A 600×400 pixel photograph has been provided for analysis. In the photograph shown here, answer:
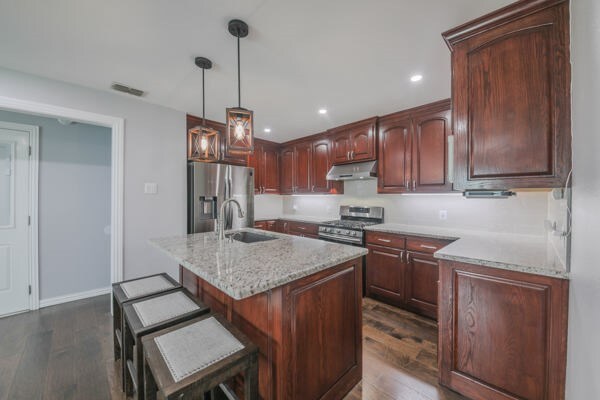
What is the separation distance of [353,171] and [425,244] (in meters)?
1.37

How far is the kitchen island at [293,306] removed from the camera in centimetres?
112

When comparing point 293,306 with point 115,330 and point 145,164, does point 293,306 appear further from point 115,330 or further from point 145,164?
point 145,164

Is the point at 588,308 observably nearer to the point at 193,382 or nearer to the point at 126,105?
the point at 193,382

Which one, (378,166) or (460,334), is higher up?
(378,166)

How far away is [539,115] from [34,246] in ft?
15.5

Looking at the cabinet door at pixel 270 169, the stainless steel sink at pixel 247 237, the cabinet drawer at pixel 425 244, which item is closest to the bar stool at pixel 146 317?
the stainless steel sink at pixel 247 237

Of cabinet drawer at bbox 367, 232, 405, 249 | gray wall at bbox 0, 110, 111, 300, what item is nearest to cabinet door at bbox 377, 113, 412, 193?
cabinet drawer at bbox 367, 232, 405, 249

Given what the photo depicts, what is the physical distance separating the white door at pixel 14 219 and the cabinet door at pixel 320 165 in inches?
144

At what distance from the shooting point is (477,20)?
4.51 ft

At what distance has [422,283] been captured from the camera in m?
2.51

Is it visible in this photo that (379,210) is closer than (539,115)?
No

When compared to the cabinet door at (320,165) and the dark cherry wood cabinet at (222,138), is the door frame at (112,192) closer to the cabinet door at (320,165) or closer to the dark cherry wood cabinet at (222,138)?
the dark cherry wood cabinet at (222,138)

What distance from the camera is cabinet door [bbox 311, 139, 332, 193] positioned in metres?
3.85

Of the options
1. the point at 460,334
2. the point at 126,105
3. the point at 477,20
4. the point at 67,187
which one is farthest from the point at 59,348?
the point at 477,20
